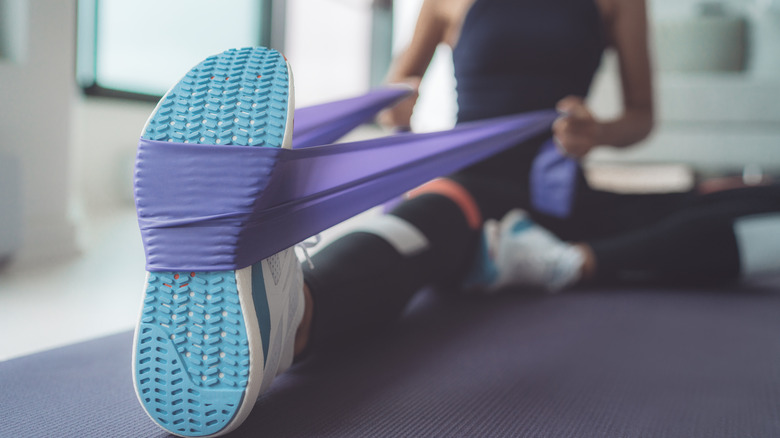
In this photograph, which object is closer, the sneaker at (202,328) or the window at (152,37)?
the sneaker at (202,328)

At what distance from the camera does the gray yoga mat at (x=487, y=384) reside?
0.52 meters

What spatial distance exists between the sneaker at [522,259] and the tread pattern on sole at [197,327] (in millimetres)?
662

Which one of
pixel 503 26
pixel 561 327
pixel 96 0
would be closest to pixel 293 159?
pixel 561 327

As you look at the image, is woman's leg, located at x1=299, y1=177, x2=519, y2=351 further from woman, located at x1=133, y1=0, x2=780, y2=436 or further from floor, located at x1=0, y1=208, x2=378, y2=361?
floor, located at x1=0, y1=208, x2=378, y2=361

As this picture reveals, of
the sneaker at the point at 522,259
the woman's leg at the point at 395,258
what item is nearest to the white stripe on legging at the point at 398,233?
the woman's leg at the point at 395,258

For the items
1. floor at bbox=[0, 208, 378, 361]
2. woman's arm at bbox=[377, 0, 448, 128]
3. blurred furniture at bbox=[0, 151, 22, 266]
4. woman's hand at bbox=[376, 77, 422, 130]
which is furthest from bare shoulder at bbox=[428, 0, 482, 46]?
blurred furniture at bbox=[0, 151, 22, 266]

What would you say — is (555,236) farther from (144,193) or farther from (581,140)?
(144,193)

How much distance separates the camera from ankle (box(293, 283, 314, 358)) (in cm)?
61

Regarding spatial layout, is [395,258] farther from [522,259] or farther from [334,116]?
[522,259]

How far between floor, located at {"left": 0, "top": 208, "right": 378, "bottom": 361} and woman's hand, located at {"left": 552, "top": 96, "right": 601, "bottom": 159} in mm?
484

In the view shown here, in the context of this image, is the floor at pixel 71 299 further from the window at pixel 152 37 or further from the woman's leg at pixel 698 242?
the window at pixel 152 37

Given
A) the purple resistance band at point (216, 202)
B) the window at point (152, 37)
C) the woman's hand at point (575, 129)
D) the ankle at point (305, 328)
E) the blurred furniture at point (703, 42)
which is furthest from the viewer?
the blurred furniture at point (703, 42)

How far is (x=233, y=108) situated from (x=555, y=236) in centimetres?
90

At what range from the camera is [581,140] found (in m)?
1.09
